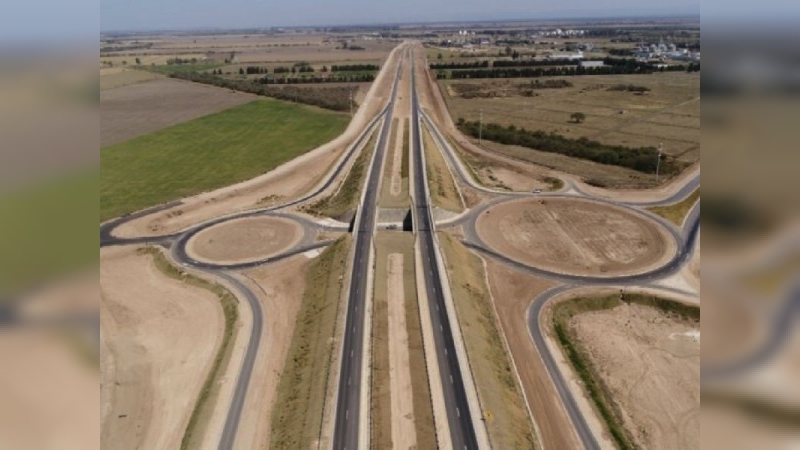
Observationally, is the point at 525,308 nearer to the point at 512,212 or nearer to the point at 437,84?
the point at 512,212

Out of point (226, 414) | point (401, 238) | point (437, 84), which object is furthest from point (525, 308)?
point (437, 84)

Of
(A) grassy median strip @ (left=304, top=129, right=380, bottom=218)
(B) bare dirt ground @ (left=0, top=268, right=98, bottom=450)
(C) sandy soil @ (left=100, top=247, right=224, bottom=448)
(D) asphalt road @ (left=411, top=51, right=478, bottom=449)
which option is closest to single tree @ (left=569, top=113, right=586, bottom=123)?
(A) grassy median strip @ (left=304, top=129, right=380, bottom=218)

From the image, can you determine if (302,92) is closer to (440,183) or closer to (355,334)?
(440,183)

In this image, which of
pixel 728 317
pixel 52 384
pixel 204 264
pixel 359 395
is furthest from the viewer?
pixel 204 264

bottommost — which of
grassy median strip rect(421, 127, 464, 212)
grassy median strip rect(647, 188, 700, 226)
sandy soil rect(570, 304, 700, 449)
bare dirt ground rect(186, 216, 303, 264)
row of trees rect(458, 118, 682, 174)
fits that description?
sandy soil rect(570, 304, 700, 449)

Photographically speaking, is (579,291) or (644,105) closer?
(579,291)

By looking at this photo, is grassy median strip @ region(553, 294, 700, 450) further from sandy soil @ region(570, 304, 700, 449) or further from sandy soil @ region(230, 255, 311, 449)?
sandy soil @ region(230, 255, 311, 449)

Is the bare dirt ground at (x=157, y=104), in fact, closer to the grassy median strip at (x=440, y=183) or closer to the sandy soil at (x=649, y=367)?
the grassy median strip at (x=440, y=183)
